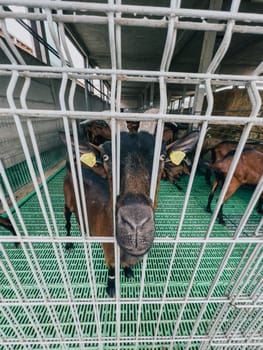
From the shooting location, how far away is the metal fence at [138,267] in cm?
60

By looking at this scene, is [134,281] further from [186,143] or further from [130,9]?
[130,9]

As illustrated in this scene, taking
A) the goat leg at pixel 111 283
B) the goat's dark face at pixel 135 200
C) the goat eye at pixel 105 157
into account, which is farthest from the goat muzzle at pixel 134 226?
the goat leg at pixel 111 283

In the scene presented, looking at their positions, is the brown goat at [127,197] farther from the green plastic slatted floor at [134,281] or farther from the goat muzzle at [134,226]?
the green plastic slatted floor at [134,281]

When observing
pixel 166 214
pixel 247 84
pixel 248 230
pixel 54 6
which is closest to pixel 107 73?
pixel 54 6

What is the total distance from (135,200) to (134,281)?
1335 mm

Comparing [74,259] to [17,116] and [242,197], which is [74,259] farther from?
[242,197]

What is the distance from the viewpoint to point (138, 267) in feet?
6.71

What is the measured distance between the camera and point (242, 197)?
11.9 ft

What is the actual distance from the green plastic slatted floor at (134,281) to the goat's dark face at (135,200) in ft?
1.51

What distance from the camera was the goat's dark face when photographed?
91 centimetres

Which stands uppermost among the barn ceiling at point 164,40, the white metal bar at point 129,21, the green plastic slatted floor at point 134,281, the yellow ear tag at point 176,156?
the barn ceiling at point 164,40

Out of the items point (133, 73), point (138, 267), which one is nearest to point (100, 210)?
point (138, 267)

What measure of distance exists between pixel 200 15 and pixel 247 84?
318 millimetres

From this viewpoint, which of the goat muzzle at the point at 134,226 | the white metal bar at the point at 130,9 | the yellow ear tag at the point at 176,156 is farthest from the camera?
the yellow ear tag at the point at 176,156
